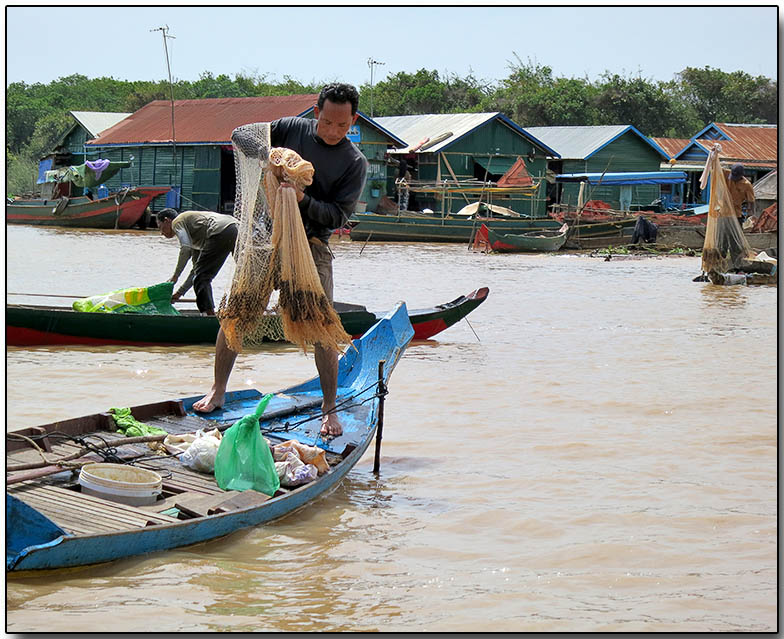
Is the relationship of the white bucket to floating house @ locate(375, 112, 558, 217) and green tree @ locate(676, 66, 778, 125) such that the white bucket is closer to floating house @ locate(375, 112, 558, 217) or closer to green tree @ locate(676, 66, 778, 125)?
floating house @ locate(375, 112, 558, 217)

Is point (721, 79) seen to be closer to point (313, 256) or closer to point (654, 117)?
point (654, 117)

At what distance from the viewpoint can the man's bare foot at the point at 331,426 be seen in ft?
16.1

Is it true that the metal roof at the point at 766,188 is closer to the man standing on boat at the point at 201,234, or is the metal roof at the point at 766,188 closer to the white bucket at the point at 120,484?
the man standing on boat at the point at 201,234

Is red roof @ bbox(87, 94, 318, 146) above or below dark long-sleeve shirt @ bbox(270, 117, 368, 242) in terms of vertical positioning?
above

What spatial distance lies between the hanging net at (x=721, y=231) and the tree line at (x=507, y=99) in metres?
26.4

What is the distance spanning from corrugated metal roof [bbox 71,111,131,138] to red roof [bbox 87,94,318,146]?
0.76 meters

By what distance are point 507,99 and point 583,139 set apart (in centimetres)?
1201

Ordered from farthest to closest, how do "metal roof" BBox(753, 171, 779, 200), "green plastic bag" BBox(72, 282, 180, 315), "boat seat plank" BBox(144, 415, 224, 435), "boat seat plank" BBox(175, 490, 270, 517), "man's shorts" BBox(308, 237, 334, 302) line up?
"metal roof" BBox(753, 171, 779, 200)
"green plastic bag" BBox(72, 282, 180, 315)
"man's shorts" BBox(308, 237, 334, 302)
"boat seat plank" BBox(144, 415, 224, 435)
"boat seat plank" BBox(175, 490, 270, 517)

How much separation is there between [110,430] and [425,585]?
5.73 feet

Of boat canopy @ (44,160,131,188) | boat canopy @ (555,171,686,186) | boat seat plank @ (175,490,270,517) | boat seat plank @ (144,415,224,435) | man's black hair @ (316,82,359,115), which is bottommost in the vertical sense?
boat seat plank @ (175,490,270,517)

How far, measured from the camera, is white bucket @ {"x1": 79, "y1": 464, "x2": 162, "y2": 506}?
12.1 feet

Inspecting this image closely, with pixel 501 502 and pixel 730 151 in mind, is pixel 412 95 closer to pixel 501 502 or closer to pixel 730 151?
pixel 730 151

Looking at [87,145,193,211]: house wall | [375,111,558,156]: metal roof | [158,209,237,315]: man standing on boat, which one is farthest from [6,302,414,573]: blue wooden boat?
[375,111,558,156]: metal roof

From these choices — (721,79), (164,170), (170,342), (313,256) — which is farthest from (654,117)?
(313,256)
